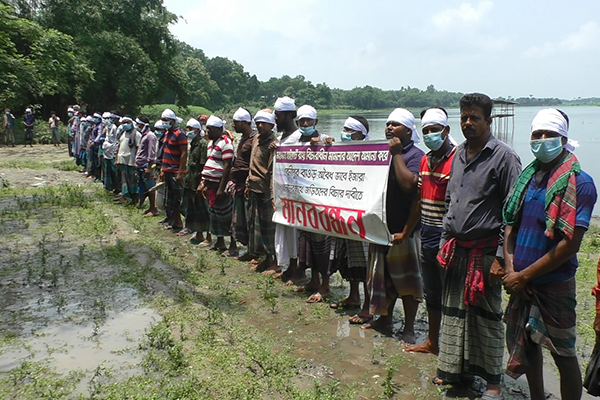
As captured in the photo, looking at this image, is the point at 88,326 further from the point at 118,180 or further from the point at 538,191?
the point at 118,180

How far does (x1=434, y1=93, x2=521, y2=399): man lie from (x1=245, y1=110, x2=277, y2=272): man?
2773mm

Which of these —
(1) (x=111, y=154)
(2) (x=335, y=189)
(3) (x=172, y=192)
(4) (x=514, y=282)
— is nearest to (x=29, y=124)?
(1) (x=111, y=154)

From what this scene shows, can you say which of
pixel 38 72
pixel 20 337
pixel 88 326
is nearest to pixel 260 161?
pixel 88 326

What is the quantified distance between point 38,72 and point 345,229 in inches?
296

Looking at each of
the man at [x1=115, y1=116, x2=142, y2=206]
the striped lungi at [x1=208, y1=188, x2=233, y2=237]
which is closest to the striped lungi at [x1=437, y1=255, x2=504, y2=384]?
the striped lungi at [x1=208, y1=188, x2=233, y2=237]

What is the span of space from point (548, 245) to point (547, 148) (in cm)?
55

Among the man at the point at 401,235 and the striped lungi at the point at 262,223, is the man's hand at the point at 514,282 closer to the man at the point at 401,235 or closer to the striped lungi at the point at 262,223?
the man at the point at 401,235

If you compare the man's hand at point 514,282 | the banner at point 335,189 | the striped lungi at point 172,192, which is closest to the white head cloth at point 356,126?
the banner at point 335,189

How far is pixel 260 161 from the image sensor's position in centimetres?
596

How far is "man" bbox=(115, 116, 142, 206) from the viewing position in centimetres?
958

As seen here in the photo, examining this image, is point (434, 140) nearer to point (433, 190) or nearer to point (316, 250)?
point (433, 190)

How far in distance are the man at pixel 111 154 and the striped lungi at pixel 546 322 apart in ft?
30.6

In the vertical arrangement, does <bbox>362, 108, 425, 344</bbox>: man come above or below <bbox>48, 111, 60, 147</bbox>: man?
below

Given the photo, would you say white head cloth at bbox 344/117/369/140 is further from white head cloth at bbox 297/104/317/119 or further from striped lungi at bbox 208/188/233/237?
striped lungi at bbox 208/188/233/237
